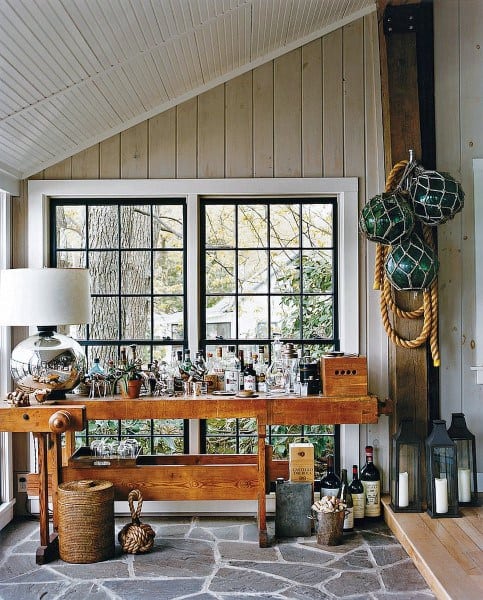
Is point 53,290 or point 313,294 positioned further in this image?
point 313,294

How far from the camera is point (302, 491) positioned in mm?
4879

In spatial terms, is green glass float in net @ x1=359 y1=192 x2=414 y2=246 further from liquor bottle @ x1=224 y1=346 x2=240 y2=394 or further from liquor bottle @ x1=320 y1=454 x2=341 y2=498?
liquor bottle @ x1=320 y1=454 x2=341 y2=498

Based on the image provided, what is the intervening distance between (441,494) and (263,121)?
9.16 ft

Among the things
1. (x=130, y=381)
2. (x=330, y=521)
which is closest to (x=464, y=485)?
(x=330, y=521)

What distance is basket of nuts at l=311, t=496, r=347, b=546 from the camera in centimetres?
468

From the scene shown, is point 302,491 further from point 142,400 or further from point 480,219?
point 480,219

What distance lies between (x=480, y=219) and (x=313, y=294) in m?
1.30

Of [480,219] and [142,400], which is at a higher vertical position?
[480,219]

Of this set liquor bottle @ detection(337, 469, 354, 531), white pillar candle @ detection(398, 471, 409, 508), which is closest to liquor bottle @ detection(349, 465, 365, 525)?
liquor bottle @ detection(337, 469, 354, 531)

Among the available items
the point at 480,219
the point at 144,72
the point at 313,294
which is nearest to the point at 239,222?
the point at 313,294

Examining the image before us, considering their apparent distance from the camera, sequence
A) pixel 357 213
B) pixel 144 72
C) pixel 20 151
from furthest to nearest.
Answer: pixel 357 213 → pixel 20 151 → pixel 144 72

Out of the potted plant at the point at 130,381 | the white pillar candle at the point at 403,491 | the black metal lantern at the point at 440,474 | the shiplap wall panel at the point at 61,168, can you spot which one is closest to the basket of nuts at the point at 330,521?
the white pillar candle at the point at 403,491

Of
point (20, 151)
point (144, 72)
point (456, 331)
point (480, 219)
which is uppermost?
point (144, 72)

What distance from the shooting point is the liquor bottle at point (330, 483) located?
514 centimetres
